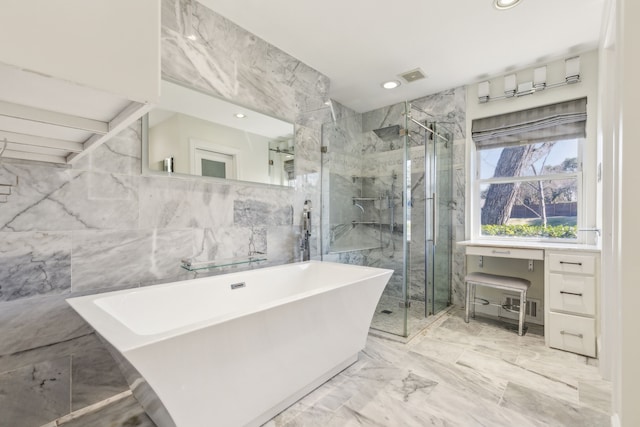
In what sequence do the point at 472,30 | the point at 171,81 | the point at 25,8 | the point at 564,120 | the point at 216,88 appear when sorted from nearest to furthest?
the point at 25,8, the point at 171,81, the point at 216,88, the point at 472,30, the point at 564,120

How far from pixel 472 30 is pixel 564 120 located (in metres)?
1.35

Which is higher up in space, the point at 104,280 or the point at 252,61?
the point at 252,61

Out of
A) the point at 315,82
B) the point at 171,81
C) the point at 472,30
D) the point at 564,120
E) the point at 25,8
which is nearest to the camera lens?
the point at 25,8

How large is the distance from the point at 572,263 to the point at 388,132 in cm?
202

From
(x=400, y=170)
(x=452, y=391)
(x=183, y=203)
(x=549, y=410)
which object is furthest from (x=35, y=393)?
Result: (x=400, y=170)

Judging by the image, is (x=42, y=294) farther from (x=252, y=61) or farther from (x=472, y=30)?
(x=472, y=30)

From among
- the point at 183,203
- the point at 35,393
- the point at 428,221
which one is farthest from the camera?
the point at 428,221

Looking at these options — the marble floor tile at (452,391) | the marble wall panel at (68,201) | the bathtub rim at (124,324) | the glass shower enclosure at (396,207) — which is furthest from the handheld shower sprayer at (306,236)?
the marble wall panel at (68,201)

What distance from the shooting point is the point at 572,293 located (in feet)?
7.76

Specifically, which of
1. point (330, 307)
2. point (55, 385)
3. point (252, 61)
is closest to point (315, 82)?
point (252, 61)

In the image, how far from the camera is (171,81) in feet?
6.49

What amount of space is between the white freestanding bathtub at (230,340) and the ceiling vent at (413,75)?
2.15 meters

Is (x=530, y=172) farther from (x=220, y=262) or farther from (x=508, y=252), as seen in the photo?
(x=220, y=262)

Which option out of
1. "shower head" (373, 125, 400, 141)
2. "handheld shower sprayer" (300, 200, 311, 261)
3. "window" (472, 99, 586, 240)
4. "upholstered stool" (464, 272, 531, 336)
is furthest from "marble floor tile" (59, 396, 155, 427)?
"window" (472, 99, 586, 240)
